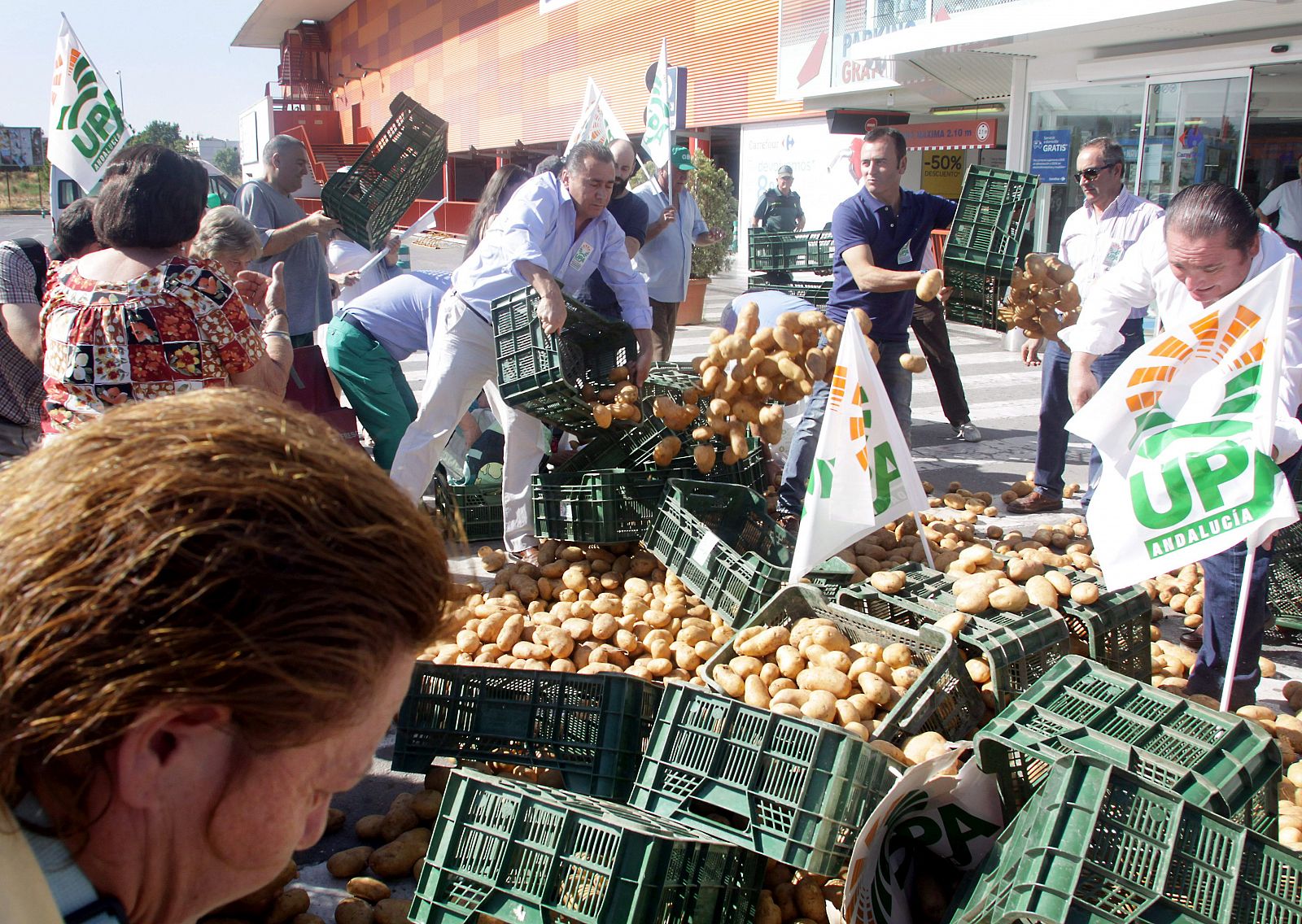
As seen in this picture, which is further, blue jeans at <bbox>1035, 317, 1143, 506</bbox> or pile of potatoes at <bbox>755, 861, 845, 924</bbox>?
blue jeans at <bbox>1035, 317, 1143, 506</bbox>

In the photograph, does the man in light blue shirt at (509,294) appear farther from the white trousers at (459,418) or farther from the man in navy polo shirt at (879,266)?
the man in navy polo shirt at (879,266)

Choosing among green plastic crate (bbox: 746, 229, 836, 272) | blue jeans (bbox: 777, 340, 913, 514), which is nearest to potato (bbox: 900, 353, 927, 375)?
blue jeans (bbox: 777, 340, 913, 514)

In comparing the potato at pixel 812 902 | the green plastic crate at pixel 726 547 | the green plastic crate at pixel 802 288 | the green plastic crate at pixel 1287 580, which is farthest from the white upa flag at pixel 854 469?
the green plastic crate at pixel 802 288

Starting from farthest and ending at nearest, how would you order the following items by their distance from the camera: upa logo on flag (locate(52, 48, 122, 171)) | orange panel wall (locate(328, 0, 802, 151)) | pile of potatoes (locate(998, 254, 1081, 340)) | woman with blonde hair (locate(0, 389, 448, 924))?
1. orange panel wall (locate(328, 0, 802, 151))
2. upa logo on flag (locate(52, 48, 122, 171))
3. pile of potatoes (locate(998, 254, 1081, 340))
4. woman with blonde hair (locate(0, 389, 448, 924))

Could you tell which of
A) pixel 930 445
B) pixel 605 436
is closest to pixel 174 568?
pixel 605 436

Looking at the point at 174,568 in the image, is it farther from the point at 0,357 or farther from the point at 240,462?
the point at 0,357

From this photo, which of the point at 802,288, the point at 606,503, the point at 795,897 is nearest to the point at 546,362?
the point at 606,503

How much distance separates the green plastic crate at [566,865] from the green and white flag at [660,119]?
765 centimetres

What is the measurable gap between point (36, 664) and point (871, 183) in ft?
17.0

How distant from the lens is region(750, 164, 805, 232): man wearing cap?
16078mm

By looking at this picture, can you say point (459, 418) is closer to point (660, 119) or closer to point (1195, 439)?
point (1195, 439)

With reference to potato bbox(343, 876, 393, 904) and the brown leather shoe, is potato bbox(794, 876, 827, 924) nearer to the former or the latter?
potato bbox(343, 876, 393, 904)

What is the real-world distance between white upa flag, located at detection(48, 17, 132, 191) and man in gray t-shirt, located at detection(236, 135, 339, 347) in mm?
1958

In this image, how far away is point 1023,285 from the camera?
5.42 metres
